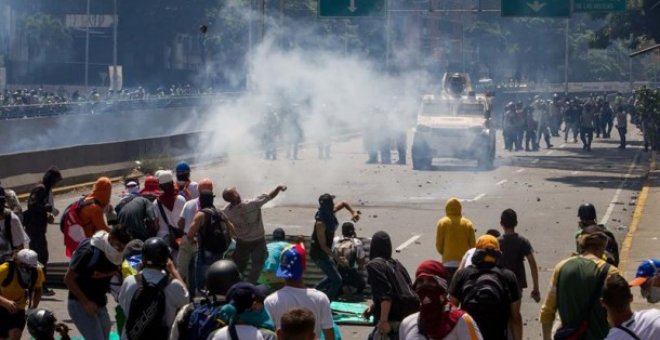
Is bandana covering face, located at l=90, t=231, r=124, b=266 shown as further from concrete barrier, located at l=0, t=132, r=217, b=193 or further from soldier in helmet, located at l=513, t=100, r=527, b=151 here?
soldier in helmet, located at l=513, t=100, r=527, b=151

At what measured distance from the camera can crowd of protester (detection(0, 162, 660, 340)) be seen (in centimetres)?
677

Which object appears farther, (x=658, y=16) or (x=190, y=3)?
(x=190, y=3)

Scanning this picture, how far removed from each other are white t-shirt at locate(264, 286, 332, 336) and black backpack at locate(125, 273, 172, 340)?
661 mm

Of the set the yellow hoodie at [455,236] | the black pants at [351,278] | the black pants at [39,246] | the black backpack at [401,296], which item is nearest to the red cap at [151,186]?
the black pants at [39,246]

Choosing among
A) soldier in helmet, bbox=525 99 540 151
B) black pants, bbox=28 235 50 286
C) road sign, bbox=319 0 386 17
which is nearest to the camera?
black pants, bbox=28 235 50 286

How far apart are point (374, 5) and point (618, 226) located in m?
17.7

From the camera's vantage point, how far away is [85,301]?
917 centimetres

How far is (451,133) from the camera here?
36219 mm

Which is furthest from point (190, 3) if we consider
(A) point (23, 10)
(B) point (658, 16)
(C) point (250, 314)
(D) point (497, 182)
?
(C) point (250, 314)

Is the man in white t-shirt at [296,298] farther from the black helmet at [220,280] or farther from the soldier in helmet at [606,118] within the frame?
the soldier in helmet at [606,118]

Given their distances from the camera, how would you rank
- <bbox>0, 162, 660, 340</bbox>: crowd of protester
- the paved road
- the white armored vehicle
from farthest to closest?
the white armored vehicle < the paved road < <bbox>0, 162, 660, 340</bbox>: crowd of protester

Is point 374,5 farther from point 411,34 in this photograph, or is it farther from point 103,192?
Result: point 411,34

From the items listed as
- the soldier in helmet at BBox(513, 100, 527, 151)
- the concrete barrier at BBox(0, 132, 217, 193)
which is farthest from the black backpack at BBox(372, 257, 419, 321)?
the soldier in helmet at BBox(513, 100, 527, 151)

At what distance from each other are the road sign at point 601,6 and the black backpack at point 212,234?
28085mm
